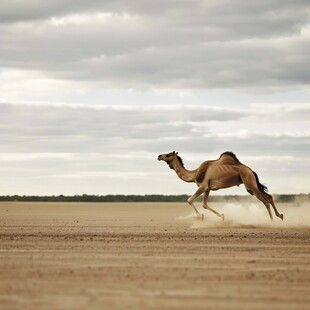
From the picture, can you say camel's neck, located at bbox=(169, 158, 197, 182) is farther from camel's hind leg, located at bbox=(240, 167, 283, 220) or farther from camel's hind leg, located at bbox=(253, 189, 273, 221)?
camel's hind leg, located at bbox=(253, 189, 273, 221)

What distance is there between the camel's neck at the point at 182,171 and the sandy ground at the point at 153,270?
9188 mm

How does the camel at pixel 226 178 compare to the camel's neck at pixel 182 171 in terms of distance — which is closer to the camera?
the camel at pixel 226 178

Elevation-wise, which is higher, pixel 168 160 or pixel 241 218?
pixel 168 160

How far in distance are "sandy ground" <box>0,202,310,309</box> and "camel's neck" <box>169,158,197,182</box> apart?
30.1 feet

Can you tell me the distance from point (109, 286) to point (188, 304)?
196 centimetres

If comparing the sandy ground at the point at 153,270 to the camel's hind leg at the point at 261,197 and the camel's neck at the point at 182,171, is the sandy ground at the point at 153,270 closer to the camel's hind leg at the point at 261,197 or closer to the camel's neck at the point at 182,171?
the camel's hind leg at the point at 261,197

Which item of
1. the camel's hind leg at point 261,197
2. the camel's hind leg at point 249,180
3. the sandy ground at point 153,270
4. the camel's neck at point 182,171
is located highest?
the camel's neck at point 182,171

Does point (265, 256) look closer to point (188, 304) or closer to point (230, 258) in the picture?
point (230, 258)

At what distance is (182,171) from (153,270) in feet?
68.6

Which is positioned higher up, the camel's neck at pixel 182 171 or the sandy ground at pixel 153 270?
the camel's neck at pixel 182 171

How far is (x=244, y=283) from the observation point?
1389 centimetres

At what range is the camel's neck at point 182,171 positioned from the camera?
3609cm

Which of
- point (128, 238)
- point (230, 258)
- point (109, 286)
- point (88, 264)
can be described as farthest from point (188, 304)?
point (128, 238)

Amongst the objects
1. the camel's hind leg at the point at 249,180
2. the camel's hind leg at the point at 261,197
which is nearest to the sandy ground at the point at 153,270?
the camel's hind leg at the point at 249,180
